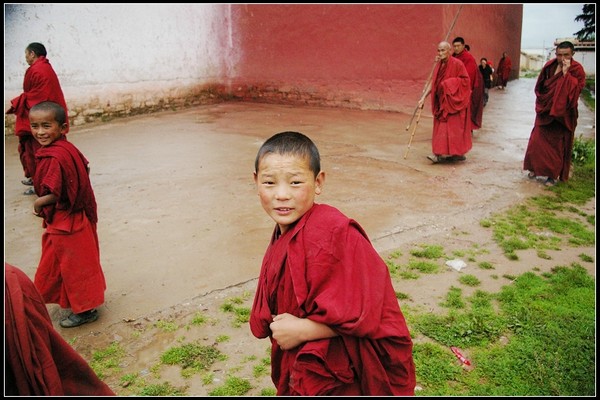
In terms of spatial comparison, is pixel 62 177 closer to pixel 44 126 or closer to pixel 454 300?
→ pixel 44 126

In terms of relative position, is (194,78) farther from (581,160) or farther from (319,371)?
(319,371)

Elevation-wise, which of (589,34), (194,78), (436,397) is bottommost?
(436,397)

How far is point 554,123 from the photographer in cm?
605

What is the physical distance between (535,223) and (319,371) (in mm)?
3998

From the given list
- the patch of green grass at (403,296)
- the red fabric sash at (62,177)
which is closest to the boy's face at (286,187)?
the red fabric sash at (62,177)

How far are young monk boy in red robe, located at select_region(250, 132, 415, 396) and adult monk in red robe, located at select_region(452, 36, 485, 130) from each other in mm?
7411

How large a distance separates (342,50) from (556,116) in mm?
7443

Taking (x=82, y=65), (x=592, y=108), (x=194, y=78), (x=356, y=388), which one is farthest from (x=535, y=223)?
(x=592, y=108)

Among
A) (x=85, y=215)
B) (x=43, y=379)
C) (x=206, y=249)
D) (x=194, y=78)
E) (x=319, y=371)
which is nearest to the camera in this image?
(x=43, y=379)

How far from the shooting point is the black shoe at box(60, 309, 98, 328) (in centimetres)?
319

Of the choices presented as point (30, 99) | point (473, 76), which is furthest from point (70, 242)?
point (473, 76)

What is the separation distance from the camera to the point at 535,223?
4.86 meters

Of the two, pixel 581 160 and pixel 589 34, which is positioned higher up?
pixel 589 34

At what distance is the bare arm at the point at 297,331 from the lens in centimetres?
155
